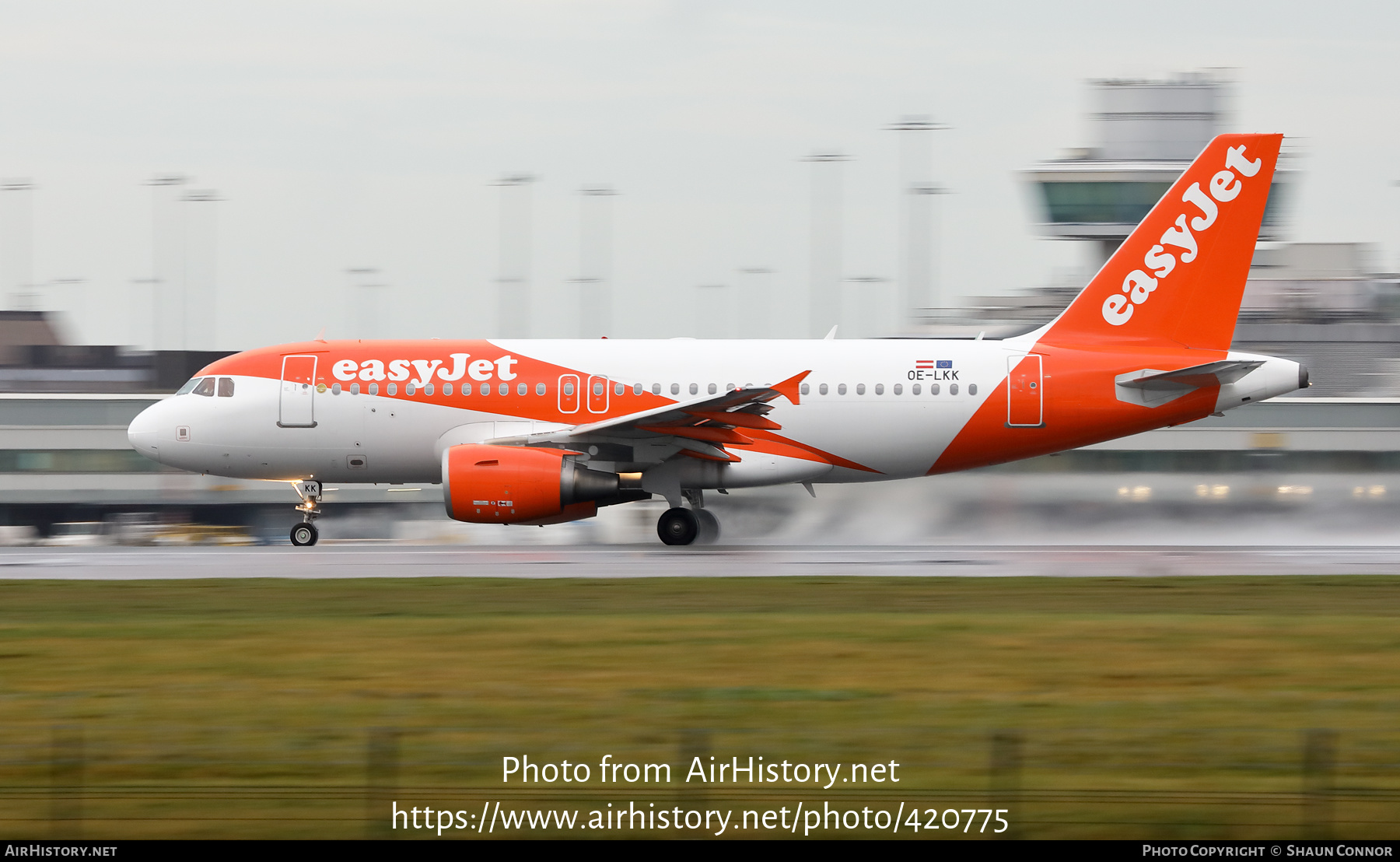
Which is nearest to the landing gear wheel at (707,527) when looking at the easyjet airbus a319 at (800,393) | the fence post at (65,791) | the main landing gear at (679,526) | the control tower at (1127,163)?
the easyjet airbus a319 at (800,393)

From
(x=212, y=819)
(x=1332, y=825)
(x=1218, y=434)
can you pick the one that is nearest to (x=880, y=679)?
(x=1332, y=825)

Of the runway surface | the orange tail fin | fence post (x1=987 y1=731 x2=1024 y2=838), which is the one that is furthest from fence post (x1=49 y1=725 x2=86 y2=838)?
the orange tail fin

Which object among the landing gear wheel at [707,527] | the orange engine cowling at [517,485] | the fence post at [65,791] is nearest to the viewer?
the fence post at [65,791]

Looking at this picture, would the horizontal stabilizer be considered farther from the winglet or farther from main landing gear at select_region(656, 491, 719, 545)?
main landing gear at select_region(656, 491, 719, 545)

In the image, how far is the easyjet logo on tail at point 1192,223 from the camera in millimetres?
23422

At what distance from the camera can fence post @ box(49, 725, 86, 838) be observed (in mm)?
6496

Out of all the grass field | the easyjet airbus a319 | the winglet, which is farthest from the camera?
the easyjet airbus a319

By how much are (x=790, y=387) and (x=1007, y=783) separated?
661 inches

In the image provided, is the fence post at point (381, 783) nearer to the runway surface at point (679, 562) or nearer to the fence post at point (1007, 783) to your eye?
the fence post at point (1007, 783)

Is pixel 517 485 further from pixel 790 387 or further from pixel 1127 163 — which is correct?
pixel 1127 163

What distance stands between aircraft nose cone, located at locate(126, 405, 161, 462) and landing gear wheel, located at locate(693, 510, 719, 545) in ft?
31.0

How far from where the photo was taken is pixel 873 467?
77.5 ft

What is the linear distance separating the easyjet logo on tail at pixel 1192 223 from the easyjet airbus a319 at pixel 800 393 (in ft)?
0.09

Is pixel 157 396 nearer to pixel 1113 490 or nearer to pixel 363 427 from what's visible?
pixel 363 427
